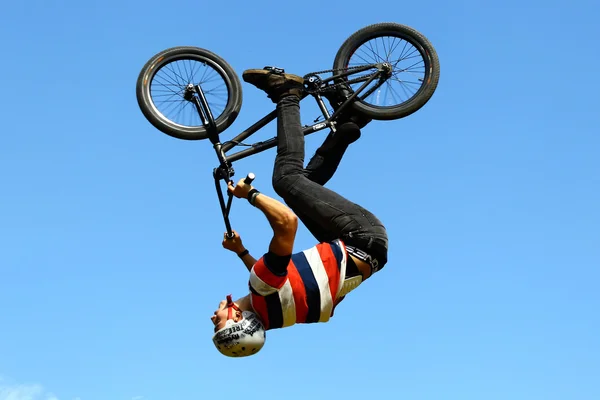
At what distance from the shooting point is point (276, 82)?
9.98m

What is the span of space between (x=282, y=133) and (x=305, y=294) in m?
1.62

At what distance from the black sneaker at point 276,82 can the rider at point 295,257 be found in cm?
12

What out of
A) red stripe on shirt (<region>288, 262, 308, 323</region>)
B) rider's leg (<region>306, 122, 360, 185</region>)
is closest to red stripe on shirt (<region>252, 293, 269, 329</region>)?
red stripe on shirt (<region>288, 262, 308, 323</region>)

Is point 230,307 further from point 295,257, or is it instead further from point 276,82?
point 276,82

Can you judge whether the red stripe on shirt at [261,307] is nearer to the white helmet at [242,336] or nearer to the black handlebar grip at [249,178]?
the white helmet at [242,336]

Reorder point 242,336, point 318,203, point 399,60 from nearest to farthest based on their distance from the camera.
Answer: point 242,336 → point 318,203 → point 399,60

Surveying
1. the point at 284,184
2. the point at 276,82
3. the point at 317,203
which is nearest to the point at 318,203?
the point at 317,203

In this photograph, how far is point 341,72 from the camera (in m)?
11.6

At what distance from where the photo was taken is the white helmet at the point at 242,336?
28.9 feet

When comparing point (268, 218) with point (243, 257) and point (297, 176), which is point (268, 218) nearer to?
point (297, 176)

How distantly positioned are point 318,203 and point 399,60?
10.4 ft

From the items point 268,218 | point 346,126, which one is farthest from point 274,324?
point 346,126

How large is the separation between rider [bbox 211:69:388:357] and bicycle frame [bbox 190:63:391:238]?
0.77m

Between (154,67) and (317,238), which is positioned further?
(154,67)
